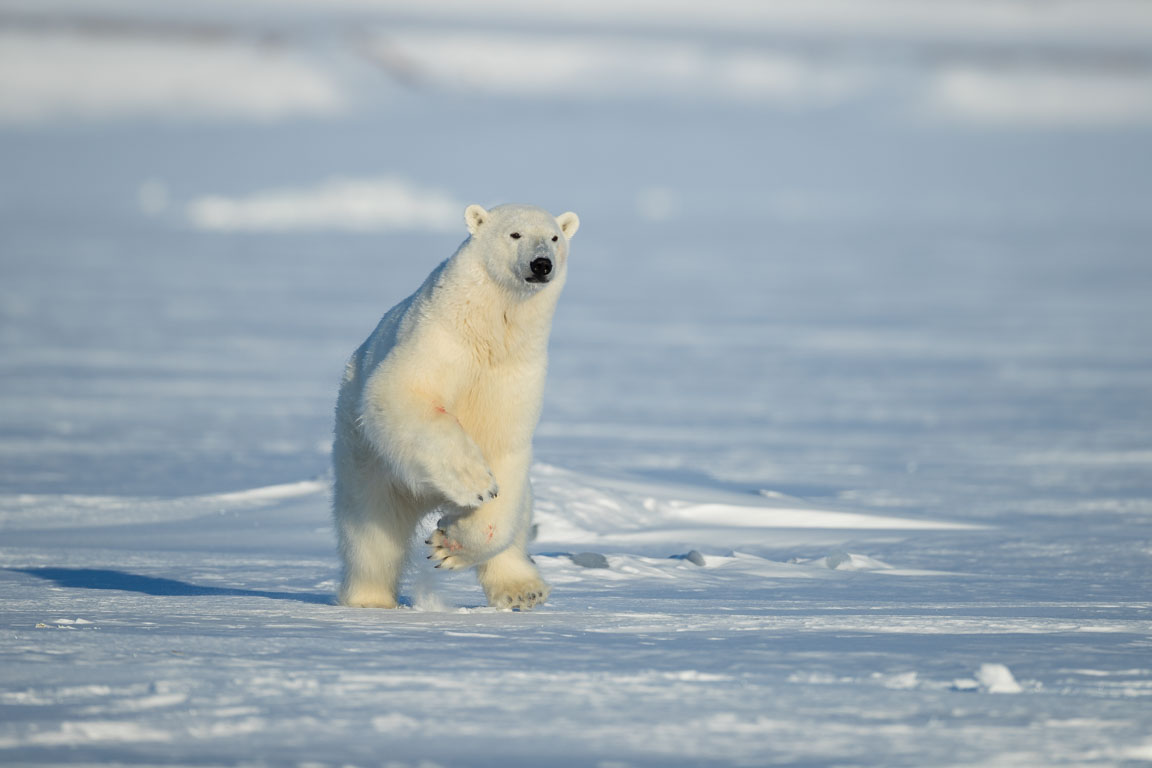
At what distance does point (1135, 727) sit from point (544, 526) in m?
3.10

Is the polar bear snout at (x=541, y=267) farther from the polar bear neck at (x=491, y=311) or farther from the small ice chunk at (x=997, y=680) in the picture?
the small ice chunk at (x=997, y=680)

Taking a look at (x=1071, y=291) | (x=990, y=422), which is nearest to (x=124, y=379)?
(x=990, y=422)

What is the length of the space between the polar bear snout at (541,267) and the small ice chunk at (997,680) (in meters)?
1.43

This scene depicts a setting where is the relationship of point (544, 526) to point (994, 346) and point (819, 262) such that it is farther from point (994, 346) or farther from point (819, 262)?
point (819, 262)

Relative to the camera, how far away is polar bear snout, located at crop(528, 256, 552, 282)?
146 inches

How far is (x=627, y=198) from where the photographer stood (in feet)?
196

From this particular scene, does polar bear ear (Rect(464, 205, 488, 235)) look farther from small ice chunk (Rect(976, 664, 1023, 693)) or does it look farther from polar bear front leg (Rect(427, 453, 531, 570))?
small ice chunk (Rect(976, 664, 1023, 693))

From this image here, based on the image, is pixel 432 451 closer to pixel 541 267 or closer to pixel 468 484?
pixel 468 484

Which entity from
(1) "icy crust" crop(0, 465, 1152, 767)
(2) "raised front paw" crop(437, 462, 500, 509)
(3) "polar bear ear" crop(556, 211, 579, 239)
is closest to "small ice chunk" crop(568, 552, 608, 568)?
(1) "icy crust" crop(0, 465, 1152, 767)

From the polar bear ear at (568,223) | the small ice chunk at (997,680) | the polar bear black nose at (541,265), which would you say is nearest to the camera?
the small ice chunk at (997,680)

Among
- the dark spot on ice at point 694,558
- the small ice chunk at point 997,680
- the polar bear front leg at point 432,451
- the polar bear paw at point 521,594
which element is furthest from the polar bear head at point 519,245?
the small ice chunk at point 997,680

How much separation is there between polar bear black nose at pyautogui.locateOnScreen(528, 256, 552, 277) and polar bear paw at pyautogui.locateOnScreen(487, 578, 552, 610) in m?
0.84

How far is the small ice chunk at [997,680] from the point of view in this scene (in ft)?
9.28

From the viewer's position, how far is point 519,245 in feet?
12.5
